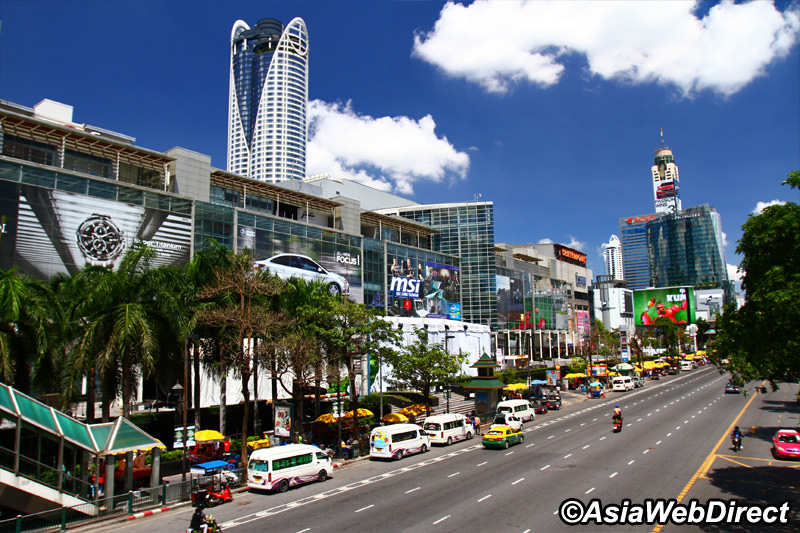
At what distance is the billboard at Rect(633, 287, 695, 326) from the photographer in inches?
4850

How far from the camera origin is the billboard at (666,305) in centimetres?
12319

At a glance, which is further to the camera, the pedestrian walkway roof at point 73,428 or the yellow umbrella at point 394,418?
the yellow umbrella at point 394,418

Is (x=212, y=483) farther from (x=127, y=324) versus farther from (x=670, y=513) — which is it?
(x=670, y=513)

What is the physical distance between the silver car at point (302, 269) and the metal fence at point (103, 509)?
1248 inches

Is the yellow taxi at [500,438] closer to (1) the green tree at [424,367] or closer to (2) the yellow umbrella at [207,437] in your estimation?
(1) the green tree at [424,367]

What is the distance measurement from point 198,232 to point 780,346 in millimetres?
46544

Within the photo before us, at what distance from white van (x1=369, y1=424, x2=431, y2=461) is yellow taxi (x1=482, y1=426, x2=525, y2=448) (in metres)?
4.65

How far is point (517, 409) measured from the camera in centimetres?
4691

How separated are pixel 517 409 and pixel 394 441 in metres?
18.8

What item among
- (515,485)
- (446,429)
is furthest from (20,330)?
(446,429)

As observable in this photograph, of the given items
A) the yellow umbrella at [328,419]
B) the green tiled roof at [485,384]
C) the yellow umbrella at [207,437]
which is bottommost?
the yellow umbrella at [328,419]

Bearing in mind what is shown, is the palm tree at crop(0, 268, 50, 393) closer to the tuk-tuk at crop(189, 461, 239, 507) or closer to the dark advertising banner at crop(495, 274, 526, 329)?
the tuk-tuk at crop(189, 461, 239, 507)

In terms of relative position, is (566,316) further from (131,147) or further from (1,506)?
(1,506)

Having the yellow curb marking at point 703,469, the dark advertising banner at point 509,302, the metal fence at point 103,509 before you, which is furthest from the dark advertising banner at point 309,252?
the dark advertising banner at point 509,302
